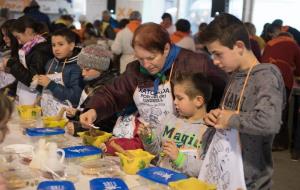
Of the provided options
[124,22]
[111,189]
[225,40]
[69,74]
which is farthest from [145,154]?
[124,22]

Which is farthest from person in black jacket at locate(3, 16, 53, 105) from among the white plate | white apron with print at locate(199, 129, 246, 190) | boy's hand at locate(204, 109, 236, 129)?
boy's hand at locate(204, 109, 236, 129)

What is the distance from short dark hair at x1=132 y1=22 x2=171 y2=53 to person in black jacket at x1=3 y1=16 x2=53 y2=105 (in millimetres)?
1573

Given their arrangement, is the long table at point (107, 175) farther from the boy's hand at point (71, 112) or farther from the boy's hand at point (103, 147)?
the boy's hand at point (71, 112)

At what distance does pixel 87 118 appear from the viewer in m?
2.33

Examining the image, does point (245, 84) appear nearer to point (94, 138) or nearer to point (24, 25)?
point (94, 138)

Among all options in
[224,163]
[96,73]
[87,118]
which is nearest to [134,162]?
[224,163]

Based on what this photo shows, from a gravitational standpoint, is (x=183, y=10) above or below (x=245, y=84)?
above

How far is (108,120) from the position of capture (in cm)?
283

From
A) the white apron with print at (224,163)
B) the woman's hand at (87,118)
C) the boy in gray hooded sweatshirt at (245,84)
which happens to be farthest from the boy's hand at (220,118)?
the woman's hand at (87,118)

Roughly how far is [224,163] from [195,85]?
484 millimetres

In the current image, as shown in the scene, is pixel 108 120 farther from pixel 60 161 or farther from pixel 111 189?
pixel 111 189

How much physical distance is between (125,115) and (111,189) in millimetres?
1119

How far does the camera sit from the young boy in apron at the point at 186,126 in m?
2.12

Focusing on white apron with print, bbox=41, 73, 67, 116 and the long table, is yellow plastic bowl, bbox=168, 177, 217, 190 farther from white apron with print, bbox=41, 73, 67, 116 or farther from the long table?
white apron with print, bbox=41, 73, 67, 116
